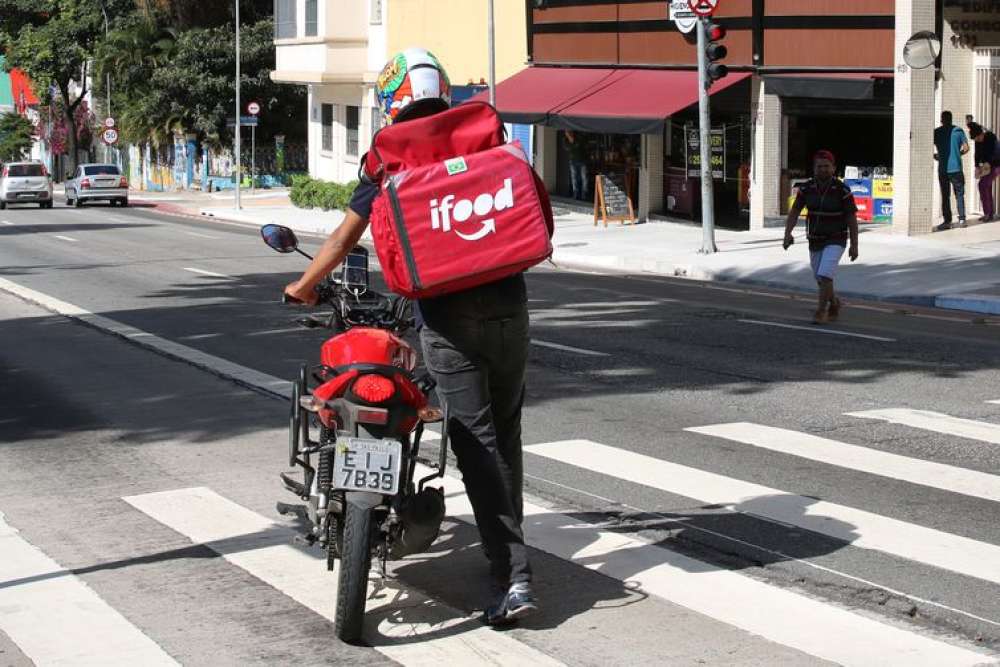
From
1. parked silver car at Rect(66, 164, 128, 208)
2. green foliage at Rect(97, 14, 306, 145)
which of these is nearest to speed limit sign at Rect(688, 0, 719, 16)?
parked silver car at Rect(66, 164, 128, 208)

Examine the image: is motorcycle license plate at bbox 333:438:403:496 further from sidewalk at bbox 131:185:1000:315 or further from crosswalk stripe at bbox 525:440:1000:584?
sidewalk at bbox 131:185:1000:315

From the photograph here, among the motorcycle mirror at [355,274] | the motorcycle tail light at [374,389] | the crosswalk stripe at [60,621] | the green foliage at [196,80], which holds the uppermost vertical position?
the green foliage at [196,80]

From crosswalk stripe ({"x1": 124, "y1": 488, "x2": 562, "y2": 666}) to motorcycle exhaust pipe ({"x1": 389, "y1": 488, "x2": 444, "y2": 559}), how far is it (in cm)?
28

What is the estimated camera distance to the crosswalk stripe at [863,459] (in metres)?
8.20

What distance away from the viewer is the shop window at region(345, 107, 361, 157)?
164ft

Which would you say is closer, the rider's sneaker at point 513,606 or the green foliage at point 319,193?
the rider's sneaker at point 513,606

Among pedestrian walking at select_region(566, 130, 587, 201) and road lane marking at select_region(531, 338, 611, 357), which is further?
pedestrian walking at select_region(566, 130, 587, 201)

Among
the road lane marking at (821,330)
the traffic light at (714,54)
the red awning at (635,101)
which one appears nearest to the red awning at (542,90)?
the red awning at (635,101)

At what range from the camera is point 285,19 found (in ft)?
166

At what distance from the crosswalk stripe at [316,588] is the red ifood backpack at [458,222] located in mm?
1236

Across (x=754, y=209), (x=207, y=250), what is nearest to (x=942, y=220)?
(x=754, y=209)

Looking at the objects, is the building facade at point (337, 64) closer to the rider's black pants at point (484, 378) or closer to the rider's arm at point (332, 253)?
the rider's arm at point (332, 253)

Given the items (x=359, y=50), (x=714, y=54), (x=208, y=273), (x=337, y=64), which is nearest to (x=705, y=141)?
(x=714, y=54)

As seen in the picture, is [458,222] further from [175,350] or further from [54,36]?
[54,36]
